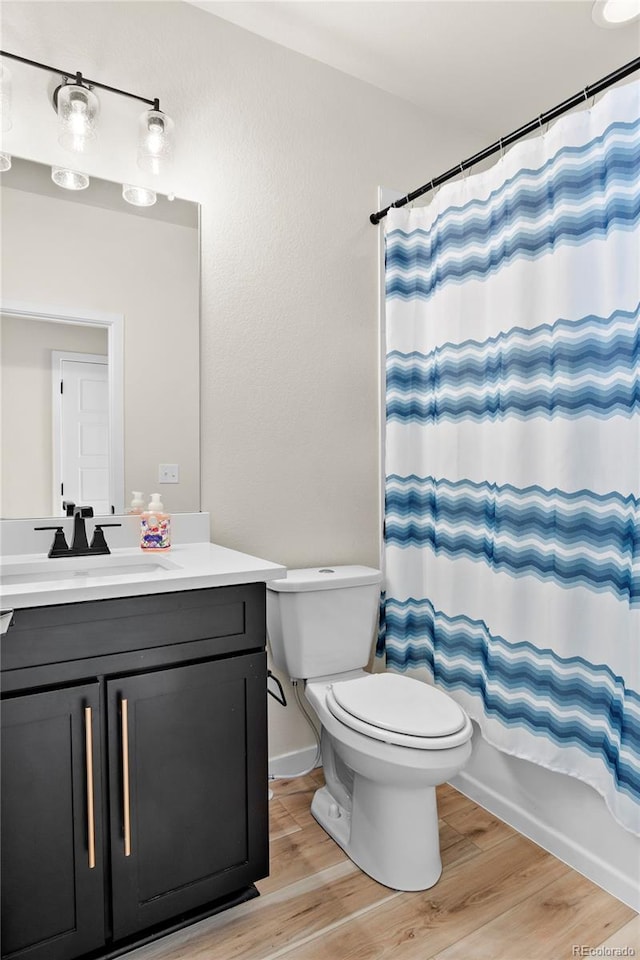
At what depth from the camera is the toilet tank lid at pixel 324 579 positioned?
71.9 inches

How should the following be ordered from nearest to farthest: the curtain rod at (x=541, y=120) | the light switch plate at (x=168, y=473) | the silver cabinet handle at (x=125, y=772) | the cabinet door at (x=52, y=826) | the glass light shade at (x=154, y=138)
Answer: the cabinet door at (x=52, y=826) → the silver cabinet handle at (x=125, y=772) → the curtain rod at (x=541, y=120) → the glass light shade at (x=154, y=138) → the light switch plate at (x=168, y=473)

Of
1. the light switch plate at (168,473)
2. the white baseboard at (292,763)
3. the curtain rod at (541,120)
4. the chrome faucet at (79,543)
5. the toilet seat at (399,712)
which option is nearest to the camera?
the curtain rod at (541,120)

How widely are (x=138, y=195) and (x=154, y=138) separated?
16 centimetres

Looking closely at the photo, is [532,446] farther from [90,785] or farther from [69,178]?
[69,178]

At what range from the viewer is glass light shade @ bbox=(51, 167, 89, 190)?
163cm

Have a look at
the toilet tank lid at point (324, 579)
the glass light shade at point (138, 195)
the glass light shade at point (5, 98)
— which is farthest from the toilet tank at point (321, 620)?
the glass light shade at point (5, 98)

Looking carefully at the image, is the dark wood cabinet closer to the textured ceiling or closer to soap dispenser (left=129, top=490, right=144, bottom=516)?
soap dispenser (left=129, top=490, right=144, bottom=516)

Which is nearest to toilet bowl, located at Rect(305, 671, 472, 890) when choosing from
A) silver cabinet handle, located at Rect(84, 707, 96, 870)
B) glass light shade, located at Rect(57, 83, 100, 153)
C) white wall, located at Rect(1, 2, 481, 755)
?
white wall, located at Rect(1, 2, 481, 755)

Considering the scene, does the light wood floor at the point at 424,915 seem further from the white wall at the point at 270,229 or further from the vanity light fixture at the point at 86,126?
the vanity light fixture at the point at 86,126

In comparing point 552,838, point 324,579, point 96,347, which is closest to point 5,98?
point 96,347

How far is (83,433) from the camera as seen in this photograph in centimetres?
169

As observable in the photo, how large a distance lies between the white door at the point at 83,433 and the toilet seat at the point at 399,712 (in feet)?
2.97

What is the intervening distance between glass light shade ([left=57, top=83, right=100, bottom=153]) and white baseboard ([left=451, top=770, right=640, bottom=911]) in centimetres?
231

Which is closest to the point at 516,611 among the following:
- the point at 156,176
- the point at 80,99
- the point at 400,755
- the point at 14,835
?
the point at 400,755
